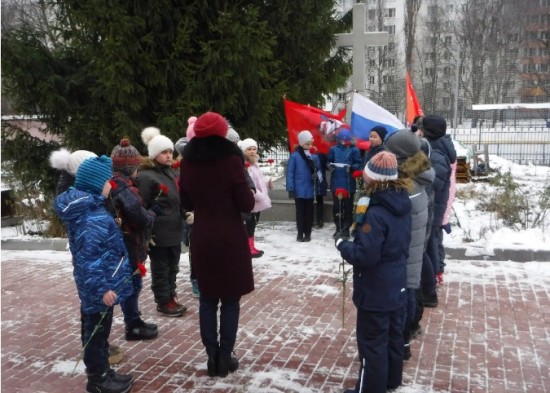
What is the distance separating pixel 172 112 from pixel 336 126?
264 cm

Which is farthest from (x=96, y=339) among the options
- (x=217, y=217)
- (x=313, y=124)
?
(x=313, y=124)

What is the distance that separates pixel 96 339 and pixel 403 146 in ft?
8.21

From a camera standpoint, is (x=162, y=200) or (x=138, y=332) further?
(x=162, y=200)

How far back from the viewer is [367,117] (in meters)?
7.09

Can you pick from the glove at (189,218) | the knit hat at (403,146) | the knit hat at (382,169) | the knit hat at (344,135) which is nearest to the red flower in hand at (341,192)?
the knit hat at (344,135)

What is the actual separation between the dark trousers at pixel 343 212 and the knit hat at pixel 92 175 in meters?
5.29

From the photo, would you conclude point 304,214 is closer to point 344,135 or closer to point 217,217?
point 344,135

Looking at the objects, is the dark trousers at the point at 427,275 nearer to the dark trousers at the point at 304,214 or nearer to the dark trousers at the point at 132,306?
the dark trousers at the point at 132,306

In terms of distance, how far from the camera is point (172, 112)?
28.3 feet

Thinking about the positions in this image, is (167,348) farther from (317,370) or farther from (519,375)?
(519,375)

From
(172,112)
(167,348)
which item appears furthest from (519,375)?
(172,112)

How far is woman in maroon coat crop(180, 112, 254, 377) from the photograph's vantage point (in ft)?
12.2

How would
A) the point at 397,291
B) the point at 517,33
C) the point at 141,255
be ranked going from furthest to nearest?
the point at 517,33 < the point at 141,255 < the point at 397,291

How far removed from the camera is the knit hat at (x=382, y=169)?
3299 millimetres
